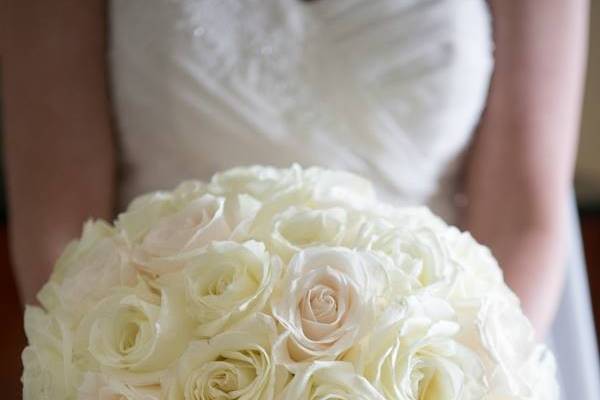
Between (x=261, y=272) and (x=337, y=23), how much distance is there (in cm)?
59

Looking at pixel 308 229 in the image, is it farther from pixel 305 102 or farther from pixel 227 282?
pixel 305 102

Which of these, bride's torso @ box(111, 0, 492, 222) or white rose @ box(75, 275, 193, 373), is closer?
white rose @ box(75, 275, 193, 373)

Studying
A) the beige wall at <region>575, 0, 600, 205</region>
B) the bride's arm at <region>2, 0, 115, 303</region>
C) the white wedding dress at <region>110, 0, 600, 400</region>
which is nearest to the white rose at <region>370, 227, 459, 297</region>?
the white wedding dress at <region>110, 0, 600, 400</region>

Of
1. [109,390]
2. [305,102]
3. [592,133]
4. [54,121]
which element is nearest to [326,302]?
[109,390]

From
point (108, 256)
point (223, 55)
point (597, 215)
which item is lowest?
point (108, 256)

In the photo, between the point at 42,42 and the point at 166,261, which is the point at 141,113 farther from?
the point at 166,261

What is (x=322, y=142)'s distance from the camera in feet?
3.31

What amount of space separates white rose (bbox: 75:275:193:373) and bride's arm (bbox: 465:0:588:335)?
638mm

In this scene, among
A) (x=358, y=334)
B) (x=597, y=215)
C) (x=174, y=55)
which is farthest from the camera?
(x=597, y=215)

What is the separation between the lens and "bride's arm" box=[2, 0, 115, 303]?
3.32 ft

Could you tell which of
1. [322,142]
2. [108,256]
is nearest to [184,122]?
[322,142]

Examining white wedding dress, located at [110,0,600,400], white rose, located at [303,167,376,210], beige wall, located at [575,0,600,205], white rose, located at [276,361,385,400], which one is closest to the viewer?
white rose, located at [276,361,385,400]

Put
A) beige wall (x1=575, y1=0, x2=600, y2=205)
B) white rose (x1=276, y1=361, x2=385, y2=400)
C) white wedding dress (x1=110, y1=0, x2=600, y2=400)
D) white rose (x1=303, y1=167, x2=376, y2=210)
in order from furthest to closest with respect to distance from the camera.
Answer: beige wall (x1=575, y1=0, x2=600, y2=205)
white wedding dress (x1=110, y1=0, x2=600, y2=400)
white rose (x1=303, y1=167, x2=376, y2=210)
white rose (x1=276, y1=361, x2=385, y2=400)

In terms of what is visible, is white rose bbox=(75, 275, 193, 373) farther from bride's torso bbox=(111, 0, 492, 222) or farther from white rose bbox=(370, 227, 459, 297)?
bride's torso bbox=(111, 0, 492, 222)
